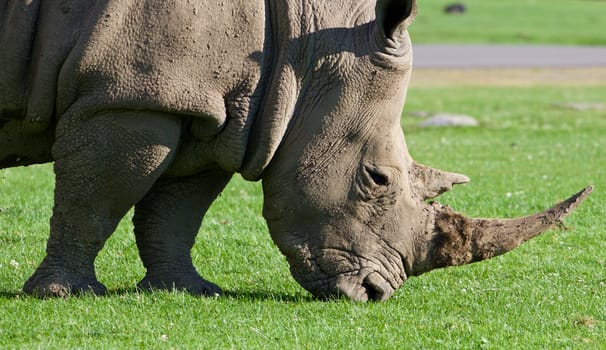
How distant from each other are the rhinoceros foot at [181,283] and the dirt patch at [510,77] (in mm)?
21703

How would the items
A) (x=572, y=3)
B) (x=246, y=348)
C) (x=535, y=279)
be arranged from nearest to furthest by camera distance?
(x=246, y=348), (x=535, y=279), (x=572, y=3)

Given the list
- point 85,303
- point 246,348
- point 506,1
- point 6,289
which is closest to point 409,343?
point 246,348

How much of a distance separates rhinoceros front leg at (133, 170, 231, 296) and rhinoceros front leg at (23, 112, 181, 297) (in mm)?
689

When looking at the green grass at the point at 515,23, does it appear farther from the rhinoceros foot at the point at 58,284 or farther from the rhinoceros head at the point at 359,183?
the rhinoceros foot at the point at 58,284

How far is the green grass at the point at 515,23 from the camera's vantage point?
48906 mm

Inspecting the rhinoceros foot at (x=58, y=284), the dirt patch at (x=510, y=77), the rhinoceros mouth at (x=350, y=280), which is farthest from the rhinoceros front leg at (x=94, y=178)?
the dirt patch at (x=510, y=77)

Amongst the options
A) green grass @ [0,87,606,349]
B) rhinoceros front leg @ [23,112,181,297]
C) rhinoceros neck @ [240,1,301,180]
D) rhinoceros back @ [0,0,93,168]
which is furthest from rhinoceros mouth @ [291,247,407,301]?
rhinoceros back @ [0,0,93,168]

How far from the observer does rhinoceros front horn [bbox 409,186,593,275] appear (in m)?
7.97

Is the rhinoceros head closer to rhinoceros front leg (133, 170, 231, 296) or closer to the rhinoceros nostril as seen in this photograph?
the rhinoceros nostril

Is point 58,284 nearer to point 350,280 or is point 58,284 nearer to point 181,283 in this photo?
point 181,283

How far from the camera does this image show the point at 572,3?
229 ft

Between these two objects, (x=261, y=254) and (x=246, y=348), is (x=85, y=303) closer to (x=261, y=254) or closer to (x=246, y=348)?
(x=246, y=348)

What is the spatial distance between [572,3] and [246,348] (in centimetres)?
6565

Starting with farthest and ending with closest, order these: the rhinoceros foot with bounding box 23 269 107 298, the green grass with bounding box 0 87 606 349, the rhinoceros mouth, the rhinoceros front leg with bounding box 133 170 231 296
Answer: the rhinoceros front leg with bounding box 133 170 231 296 → the rhinoceros mouth → the rhinoceros foot with bounding box 23 269 107 298 → the green grass with bounding box 0 87 606 349
